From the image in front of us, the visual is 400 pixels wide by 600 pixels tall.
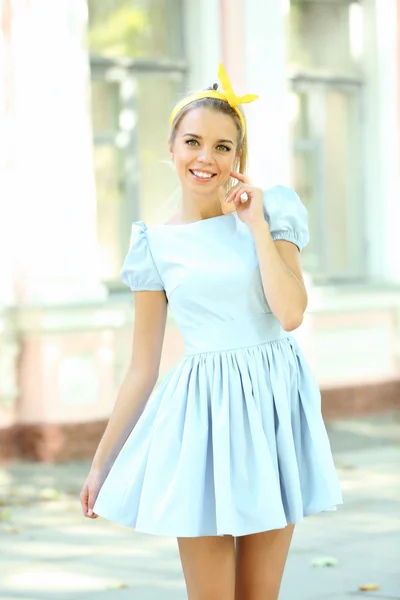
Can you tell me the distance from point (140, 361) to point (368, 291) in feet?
24.4

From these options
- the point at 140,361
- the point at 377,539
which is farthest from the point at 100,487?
the point at 377,539

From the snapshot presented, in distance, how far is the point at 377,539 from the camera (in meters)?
5.93

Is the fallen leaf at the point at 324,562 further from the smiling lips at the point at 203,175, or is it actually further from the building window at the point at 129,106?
the building window at the point at 129,106

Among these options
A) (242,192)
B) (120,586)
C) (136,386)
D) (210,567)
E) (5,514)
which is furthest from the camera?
(5,514)

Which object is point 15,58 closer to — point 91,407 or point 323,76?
point 91,407

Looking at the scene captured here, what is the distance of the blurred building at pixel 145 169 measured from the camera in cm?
810

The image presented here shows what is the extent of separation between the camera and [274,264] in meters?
2.98

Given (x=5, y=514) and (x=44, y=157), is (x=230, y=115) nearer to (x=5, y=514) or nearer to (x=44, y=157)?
(x=5, y=514)

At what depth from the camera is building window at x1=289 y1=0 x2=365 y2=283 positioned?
10.6 meters

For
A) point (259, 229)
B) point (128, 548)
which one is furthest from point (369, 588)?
point (259, 229)

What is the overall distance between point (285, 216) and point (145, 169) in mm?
6301

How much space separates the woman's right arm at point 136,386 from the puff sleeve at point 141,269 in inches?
0.9

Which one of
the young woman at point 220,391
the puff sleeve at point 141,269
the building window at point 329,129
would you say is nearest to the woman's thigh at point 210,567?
the young woman at point 220,391

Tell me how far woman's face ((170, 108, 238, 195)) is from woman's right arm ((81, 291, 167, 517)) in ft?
0.99
